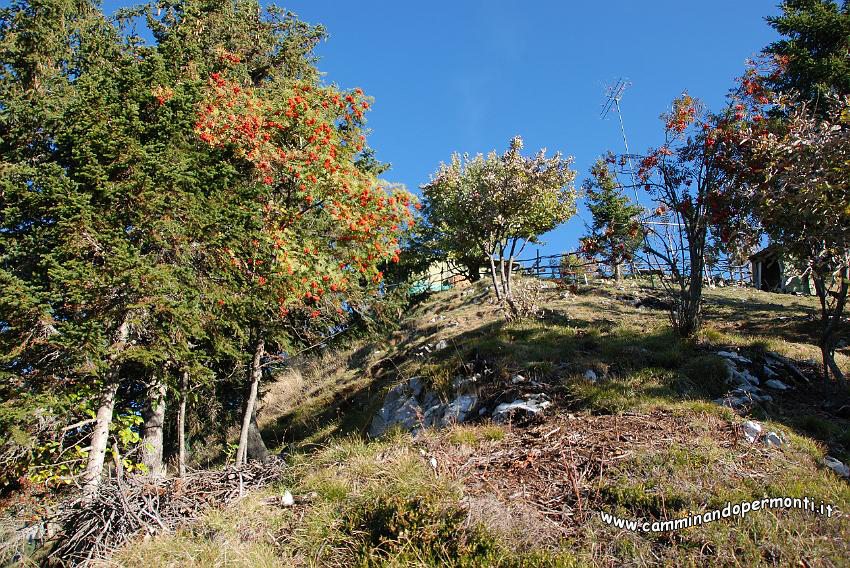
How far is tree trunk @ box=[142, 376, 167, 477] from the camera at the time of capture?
309 inches

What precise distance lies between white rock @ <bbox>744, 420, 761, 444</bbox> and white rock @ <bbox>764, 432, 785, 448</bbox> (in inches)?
3.6

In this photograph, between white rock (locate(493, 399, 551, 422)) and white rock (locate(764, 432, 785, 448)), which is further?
white rock (locate(493, 399, 551, 422))

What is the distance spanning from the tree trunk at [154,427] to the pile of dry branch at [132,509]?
1.74 metres

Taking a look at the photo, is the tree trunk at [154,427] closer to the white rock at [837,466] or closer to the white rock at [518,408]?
the white rock at [518,408]

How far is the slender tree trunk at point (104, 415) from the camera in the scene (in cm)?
671

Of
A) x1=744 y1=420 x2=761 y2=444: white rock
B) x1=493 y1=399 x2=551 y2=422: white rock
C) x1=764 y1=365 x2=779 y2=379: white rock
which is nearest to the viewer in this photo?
x1=744 y1=420 x2=761 y2=444: white rock

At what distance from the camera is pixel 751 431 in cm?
590

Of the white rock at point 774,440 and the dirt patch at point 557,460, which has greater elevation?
the white rock at point 774,440

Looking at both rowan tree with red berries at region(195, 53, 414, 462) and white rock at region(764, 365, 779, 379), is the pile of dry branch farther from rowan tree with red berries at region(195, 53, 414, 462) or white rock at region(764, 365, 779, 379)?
white rock at region(764, 365, 779, 379)

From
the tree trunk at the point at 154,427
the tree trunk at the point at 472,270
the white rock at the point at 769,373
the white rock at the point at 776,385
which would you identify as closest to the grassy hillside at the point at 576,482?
the white rock at the point at 776,385

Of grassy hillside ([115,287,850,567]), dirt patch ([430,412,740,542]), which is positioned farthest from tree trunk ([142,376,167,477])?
dirt patch ([430,412,740,542])

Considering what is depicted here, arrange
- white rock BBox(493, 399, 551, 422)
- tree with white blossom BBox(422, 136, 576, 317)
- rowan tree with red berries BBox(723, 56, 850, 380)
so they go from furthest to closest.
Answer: tree with white blossom BBox(422, 136, 576, 317) → white rock BBox(493, 399, 551, 422) → rowan tree with red berries BBox(723, 56, 850, 380)

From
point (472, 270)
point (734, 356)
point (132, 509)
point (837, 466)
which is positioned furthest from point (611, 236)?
point (472, 270)

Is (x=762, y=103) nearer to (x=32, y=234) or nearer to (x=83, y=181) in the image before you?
(x=83, y=181)
